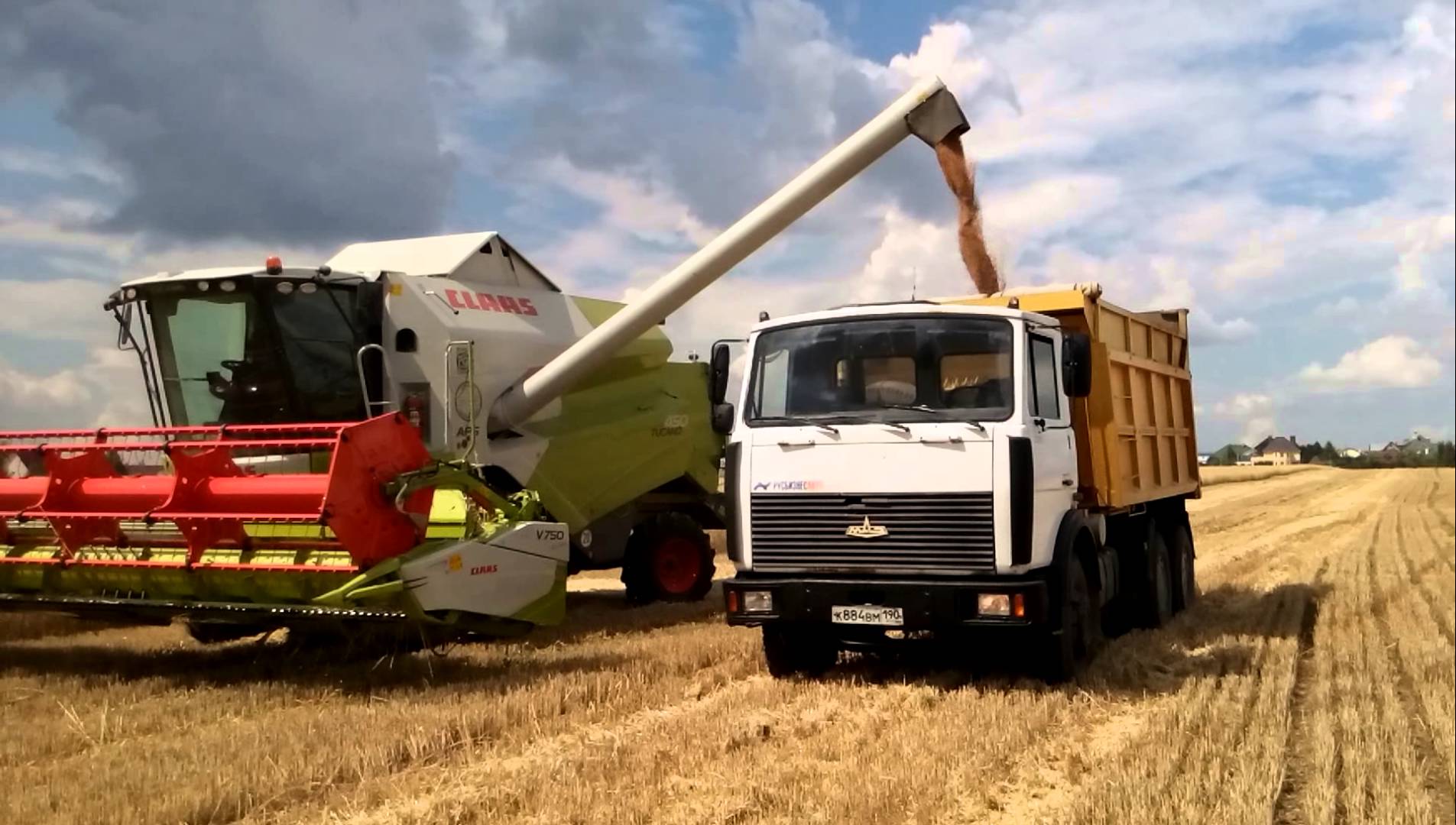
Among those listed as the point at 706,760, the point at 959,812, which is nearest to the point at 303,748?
the point at 706,760

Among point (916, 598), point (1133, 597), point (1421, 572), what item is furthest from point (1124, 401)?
point (1421, 572)

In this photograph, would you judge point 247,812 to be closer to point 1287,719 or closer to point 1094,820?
point 1094,820

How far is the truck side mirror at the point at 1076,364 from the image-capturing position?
7.62 meters

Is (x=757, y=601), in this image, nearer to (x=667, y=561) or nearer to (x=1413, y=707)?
(x=1413, y=707)

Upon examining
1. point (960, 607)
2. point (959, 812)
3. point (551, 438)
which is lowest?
point (959, 812)

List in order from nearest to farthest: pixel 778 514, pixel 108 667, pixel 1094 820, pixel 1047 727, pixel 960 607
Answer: pixel 1094 820
pixel 1047 727
pixel 960 607
pixel 778 514
pixel 108 667

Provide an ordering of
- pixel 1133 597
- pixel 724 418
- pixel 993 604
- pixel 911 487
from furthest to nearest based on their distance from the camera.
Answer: pixel 1133 597
pixel 724 418
pixel 911 487
pixel 993 604

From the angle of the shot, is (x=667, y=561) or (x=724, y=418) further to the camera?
(x=667, y=561)

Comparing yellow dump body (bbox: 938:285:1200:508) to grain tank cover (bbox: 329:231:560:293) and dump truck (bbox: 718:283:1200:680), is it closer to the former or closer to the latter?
dump truck (bbox: 718:283:1200:680)

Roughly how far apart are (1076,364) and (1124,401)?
6.84ft

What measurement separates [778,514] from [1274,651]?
3.72 metres

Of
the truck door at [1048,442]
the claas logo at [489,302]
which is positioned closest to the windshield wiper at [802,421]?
the truck door at [1048,442]

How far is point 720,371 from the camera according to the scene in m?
7.92

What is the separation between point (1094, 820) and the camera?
4.50 m
